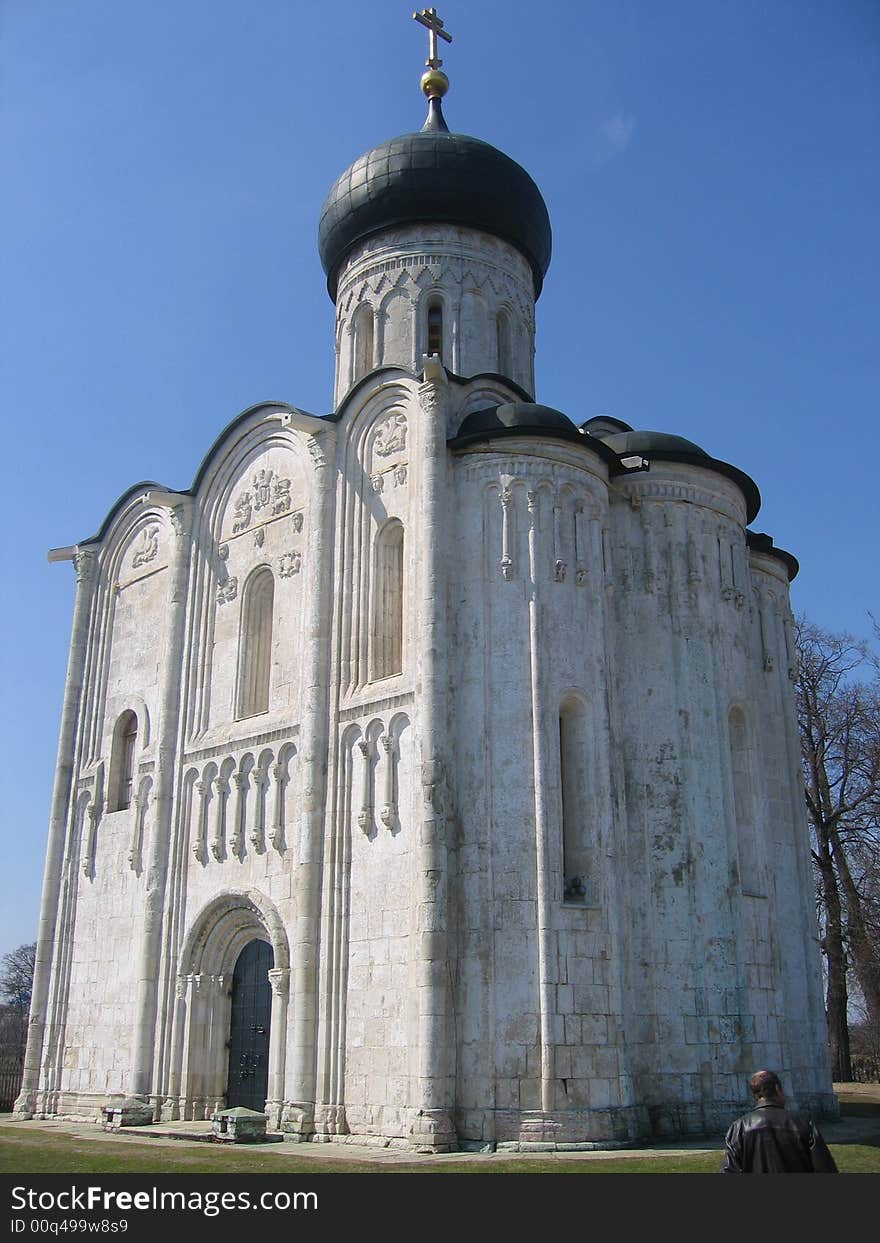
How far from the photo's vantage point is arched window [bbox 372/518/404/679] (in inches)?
571

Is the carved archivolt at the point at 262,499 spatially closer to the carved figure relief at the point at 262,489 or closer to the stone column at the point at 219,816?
the carved figure relief at the point at 262,489

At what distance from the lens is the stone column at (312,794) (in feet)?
43.0

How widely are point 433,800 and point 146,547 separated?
8.53 meters

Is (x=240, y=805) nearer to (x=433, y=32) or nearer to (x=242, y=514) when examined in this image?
(x=242, y=514)

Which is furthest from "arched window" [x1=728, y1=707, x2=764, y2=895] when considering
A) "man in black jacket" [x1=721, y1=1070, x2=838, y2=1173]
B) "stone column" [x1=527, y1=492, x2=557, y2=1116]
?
"man in black jacket" [x1=721, y1=1070, x2=838, y2=1173]

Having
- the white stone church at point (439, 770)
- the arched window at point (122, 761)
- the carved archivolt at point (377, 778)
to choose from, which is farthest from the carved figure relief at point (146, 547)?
the carved archivolt at point (377, 778)

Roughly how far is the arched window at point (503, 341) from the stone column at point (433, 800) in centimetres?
404

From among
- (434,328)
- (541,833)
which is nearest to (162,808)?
(541,833)

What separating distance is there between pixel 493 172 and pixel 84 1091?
47.6 ft

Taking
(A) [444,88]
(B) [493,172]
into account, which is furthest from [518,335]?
(A) [444,88]

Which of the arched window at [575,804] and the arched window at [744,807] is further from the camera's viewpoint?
the arched window at [744,807]

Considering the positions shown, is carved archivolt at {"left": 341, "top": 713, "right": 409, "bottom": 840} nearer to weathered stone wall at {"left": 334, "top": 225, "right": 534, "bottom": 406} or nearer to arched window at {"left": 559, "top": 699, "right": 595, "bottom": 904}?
arched window at {"left": 559, "top": 699, "right": 595, "bottom": 904}

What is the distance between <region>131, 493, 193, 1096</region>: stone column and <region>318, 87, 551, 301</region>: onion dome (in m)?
5.15

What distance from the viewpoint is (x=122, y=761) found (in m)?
18.4
